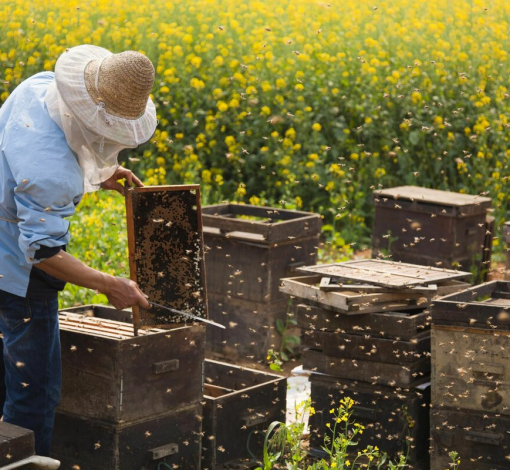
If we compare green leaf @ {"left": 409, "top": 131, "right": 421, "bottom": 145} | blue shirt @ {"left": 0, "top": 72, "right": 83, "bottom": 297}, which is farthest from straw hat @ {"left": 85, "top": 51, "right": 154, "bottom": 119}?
green leaf @ {"left": 409, "top": 131, "right": 421, "bottom": 145}

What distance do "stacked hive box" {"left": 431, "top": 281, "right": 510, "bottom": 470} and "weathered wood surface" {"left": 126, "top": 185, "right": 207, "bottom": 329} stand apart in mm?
1021

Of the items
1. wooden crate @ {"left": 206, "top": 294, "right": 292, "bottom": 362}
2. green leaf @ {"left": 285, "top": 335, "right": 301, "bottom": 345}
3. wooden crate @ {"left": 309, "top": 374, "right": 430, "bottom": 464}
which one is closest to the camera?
wooden crate @ {"left": 309, "top": 374, "right": 430, "bottom": 464}

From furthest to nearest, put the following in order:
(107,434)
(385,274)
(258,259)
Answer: (258,259), (385,274), (107,434)

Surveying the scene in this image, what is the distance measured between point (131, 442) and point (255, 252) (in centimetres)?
205

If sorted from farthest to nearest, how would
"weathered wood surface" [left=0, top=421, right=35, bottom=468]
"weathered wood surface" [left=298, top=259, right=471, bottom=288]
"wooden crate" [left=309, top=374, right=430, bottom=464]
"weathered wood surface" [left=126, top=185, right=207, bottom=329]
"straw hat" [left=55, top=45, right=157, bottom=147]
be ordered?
1. "weathered wood surface" [left=298, top=259, right=471, bottom=288]
2. "wooden crate" [left=309, top=374, right=430, bottom=464]
3. "weathered wood surface" [left=126, top=185, right=207, bottom=329]
4. "straw hat" [left=55, top=45, right=157, bottom=147]
5. "weathered wood surface" [left=0, top=421, right=35, bottom=468]

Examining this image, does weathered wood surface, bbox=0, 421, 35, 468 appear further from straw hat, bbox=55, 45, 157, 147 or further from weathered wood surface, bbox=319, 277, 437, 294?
weathered wood surface, bbox=319, 277, 437, 294

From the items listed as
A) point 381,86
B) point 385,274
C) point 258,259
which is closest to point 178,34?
point 381,86

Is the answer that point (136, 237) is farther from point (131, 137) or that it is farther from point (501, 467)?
point (501, 467)

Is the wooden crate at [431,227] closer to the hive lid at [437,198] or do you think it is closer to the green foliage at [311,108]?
the hive lid at [437,198]

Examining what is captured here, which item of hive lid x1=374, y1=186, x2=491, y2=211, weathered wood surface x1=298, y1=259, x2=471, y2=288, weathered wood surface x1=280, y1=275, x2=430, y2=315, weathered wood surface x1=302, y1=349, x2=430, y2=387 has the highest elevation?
hive lid x1=374, y1=186, x2=491, y2=211

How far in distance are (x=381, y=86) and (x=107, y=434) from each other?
5.78m

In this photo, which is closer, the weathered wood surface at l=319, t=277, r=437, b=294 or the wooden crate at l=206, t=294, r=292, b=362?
the weathered wood surface at l=319, t=277, r=437, b=294

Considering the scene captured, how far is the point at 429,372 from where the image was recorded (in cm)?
418

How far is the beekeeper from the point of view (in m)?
3.06
